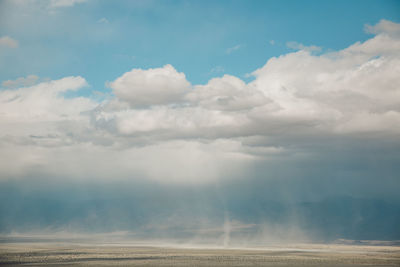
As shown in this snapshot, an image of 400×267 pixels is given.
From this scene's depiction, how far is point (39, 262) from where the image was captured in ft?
457

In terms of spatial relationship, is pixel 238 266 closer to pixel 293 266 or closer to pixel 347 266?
pixel 293 266

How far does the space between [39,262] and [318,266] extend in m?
85.8

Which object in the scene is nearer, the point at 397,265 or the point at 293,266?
the point at 293,266

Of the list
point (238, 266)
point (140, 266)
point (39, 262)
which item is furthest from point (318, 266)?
point (39, 262)

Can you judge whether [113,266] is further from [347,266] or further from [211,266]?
[347,266]

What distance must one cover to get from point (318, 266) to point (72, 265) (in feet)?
237

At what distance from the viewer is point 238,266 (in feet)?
415

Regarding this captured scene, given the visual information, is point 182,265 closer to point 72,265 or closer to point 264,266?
point 264,266

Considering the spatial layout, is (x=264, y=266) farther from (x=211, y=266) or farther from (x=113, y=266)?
(x=113, y=266)

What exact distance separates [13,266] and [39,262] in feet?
46.3

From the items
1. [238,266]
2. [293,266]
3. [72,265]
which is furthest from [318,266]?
[72,265]

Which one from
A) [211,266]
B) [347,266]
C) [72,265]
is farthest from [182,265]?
[347,266]

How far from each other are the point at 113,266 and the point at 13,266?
1120 inches

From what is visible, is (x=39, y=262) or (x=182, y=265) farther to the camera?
(x=39, y=262)
